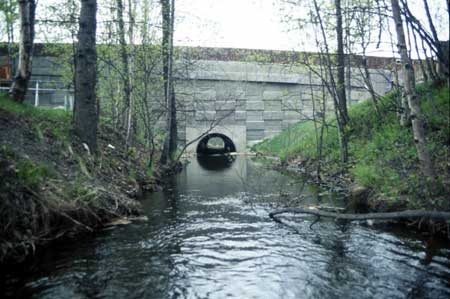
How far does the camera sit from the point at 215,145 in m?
40.4

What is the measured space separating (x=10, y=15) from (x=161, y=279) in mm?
14606

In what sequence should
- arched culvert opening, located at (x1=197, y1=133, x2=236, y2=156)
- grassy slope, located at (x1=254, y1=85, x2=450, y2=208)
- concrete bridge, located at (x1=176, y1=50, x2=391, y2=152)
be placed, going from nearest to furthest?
grassy slope, located at (x1=254, y1=85, x2=450, y2=208) → concrete bridge, located at (x1=176, y1=50, x2=391, y2=152) → arched culvert opening, located at (x1=197, y1=133, x2=236, y2=156)

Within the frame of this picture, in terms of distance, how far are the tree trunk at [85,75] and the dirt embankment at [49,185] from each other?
337mm

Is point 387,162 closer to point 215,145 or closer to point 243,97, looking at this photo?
point 243,97

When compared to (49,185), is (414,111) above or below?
above

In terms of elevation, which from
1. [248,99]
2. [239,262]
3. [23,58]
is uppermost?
[248,99]

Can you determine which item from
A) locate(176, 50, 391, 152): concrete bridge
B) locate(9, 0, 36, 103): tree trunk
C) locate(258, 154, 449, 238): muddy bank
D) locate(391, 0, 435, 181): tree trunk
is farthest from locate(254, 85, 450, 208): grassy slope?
locate(176, 50, 391, 152): concrete bridge

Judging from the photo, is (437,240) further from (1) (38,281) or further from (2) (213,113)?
(2) (213,113)

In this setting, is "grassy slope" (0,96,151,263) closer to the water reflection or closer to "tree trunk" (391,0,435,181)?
"tree trunk" (391,0,435,181)

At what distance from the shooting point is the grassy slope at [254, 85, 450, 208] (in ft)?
21.4

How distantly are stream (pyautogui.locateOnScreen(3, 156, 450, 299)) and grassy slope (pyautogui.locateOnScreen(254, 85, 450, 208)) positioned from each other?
107cm

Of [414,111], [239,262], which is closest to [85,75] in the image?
[239,262]

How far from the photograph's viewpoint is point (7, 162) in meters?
4.62

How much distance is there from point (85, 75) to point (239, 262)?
555 cm
